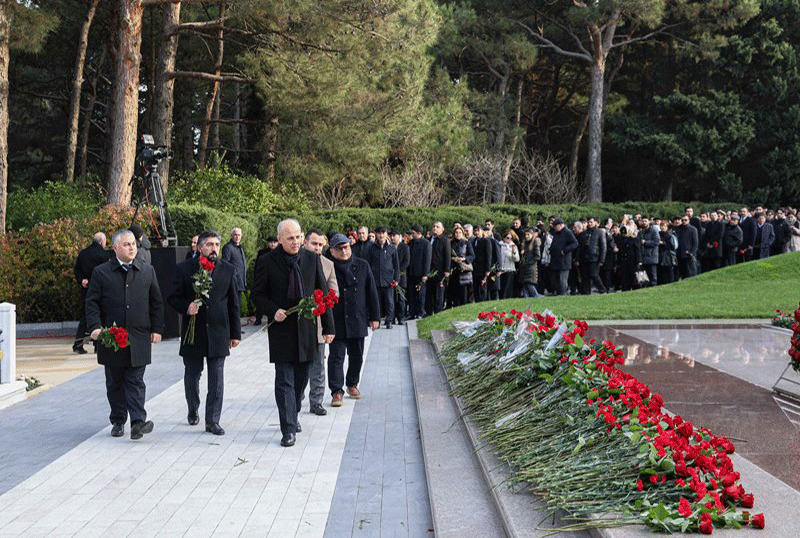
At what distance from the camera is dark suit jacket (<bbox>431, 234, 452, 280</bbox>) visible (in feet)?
60.3

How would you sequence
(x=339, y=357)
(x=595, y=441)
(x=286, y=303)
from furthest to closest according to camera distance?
(x=339, y=357) < (x=286, y=303) < (x=595, y=441)

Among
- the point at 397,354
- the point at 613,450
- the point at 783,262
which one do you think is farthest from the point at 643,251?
the point at 613,450

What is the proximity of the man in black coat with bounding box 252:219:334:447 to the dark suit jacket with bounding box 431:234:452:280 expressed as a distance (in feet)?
32.8

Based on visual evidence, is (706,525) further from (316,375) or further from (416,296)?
(416,296)

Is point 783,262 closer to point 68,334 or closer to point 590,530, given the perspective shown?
point 68,334

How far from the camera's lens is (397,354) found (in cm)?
1391

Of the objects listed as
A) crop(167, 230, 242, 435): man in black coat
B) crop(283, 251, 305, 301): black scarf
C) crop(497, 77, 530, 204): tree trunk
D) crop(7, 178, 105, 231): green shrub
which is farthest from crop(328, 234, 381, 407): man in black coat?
crop(497, 77, 530, 204): tree trunk

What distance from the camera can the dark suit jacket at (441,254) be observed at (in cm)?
1838

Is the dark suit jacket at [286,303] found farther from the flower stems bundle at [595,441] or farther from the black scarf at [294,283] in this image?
the flower stems bundle at [595,441]

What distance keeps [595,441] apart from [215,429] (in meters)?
4.24

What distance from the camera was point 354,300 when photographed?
32.1 feet

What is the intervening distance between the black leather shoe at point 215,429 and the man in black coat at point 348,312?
159cm

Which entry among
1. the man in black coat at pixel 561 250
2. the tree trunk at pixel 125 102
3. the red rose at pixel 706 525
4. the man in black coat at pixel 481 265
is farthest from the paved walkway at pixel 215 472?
the tree trunk at pixel 125 102

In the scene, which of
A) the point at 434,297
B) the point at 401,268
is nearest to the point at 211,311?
the point at 401,268
